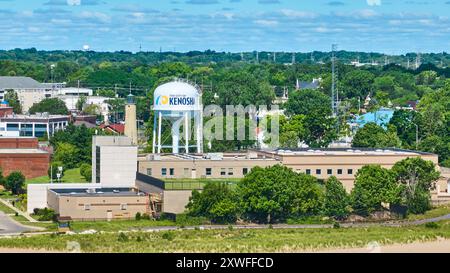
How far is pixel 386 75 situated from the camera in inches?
7643

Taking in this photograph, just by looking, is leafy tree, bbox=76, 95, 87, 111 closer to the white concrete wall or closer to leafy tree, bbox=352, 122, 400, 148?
leafy tree, bbox=352, 122, 400, 148

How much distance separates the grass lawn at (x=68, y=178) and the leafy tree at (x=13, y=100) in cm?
5170

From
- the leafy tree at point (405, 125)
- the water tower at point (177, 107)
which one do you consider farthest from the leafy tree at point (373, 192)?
the leafy tree at point (405, 125)

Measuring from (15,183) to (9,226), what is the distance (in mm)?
18445

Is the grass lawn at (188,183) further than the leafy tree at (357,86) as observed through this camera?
No

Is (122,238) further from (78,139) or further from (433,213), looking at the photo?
(78,139)

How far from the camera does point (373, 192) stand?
257 ft

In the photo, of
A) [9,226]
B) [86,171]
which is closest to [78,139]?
[86,171]

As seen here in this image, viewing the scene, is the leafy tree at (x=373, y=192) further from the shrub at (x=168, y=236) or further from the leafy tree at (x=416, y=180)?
the shrub at (x=168, y=236)

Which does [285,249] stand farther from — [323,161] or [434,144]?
[434,144]

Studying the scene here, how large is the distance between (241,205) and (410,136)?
134 feet

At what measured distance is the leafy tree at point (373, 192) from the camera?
78.0 meters

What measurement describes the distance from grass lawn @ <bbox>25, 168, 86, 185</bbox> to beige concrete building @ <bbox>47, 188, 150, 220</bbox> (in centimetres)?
1655
